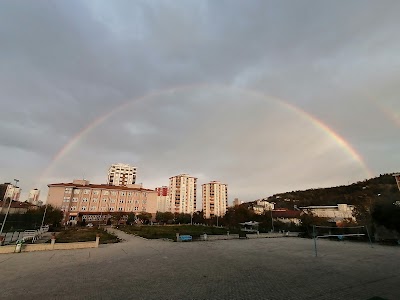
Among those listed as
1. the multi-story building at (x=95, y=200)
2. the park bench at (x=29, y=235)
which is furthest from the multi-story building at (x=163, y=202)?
the park bench at (x=29, y=235)

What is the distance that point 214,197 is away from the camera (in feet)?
500

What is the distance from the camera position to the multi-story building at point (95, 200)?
2773 inches

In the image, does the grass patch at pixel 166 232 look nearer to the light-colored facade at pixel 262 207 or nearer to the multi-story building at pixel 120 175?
the light-colored facade at pixel 262 207

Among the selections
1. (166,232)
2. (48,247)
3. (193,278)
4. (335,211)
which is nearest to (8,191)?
(166,232)

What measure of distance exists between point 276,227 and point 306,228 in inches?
355

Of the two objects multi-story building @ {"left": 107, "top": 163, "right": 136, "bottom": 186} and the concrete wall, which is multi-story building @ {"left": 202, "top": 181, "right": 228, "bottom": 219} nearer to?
multi-story building @ {"left": 107, "top": 163, "right": 136, "bottom": 186}

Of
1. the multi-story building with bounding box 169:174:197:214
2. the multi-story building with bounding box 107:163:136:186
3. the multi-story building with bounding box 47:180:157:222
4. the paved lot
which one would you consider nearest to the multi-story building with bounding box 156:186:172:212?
the multi-story building with bounding box 169:174:197:214

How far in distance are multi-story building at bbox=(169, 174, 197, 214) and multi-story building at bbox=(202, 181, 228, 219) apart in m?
11.9

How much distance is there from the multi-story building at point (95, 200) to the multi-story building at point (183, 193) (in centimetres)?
5157

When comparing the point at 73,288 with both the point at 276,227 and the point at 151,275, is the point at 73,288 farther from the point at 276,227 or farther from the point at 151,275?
the point at 276,227

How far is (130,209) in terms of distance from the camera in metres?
82.9

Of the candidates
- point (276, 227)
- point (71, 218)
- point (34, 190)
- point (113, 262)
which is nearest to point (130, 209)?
point (71, 218)

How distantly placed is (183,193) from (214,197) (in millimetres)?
23726

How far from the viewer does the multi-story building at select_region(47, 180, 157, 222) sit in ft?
231
